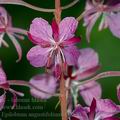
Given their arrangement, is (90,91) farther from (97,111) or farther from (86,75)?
(97,111)

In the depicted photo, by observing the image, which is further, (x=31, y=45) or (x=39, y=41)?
(x=31, y=45)

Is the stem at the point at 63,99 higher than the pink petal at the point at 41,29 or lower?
lower

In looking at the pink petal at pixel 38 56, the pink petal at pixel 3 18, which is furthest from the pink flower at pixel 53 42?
the pink petal at pixel 3 18

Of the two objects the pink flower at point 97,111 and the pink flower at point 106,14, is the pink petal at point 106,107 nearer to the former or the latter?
the pink flower at point 97,111

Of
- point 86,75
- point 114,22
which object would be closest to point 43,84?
point 86,75

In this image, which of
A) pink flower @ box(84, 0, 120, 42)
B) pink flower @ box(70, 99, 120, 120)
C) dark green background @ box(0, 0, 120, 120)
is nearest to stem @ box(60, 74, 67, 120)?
pink flower @ box(70, 99, 120, 120)

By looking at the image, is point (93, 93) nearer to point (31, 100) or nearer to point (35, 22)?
point (31, 100)

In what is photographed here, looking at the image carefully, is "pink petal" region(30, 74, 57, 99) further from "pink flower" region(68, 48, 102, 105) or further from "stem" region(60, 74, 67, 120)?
"stem" region(60, 74, 67, 120)
